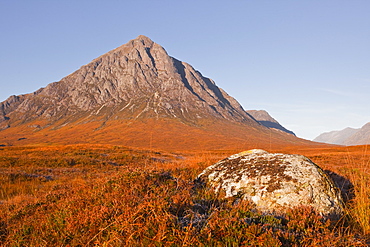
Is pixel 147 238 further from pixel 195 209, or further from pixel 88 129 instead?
pixel 88 129

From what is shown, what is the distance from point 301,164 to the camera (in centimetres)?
645

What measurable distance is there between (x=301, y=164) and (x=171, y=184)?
391 centimetres

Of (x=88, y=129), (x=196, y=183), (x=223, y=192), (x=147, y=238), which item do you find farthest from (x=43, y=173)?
(x=88, y=129)

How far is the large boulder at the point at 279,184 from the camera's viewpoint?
17.5ft

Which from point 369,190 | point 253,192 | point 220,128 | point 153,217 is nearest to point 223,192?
point 253,192

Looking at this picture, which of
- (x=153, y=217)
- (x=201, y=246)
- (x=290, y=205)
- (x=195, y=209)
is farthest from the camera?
(x=290, y=205)

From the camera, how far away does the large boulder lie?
5332 mm

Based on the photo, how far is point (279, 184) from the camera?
5762mm

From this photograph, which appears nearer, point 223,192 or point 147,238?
point 147,238

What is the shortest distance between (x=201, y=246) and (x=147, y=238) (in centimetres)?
80

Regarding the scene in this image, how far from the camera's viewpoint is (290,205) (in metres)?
5.21

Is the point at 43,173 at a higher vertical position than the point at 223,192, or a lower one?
lower

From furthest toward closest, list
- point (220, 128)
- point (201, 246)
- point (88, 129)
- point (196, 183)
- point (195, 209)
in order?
point (220, 128) < point (88, 129) < point (196, 183) < point (195, 209) < point (201, 246)

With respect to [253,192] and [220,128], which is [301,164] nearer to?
[253,192]
